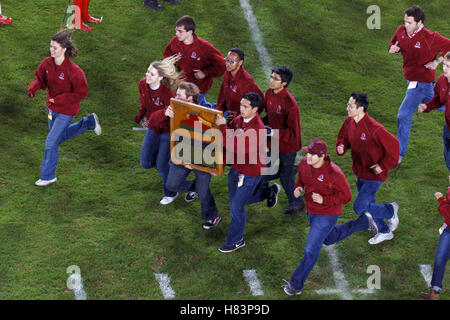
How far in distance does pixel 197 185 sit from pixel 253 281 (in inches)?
52.9

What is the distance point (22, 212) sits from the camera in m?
9.79

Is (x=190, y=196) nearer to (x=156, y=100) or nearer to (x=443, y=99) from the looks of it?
(x=156, y=100)

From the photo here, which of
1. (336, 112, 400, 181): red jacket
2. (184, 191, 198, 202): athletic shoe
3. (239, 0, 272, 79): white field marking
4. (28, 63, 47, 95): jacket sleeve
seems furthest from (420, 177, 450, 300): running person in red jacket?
(239, 0, 272, 79): white field marking

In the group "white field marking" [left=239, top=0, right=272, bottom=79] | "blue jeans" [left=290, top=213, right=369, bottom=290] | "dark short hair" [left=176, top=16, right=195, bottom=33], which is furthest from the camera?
"white field marking" [left=239, top=0, right=272, bottom=79]

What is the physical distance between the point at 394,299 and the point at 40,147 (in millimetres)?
5271

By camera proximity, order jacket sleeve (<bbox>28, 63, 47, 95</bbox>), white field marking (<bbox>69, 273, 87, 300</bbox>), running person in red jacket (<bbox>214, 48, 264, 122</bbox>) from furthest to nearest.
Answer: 1. jacket sleeve (<bbox>28, 63, 47, 95</bbox>)
2. running person in red jacket (<bbox>214, 48, 264, 122</bbox>)
3. white field marking (<bbox>69, 273, 87, 300</bbox>)

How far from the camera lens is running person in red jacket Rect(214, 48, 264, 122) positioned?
9.91 meters

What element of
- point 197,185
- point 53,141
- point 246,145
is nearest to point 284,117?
point 246,145

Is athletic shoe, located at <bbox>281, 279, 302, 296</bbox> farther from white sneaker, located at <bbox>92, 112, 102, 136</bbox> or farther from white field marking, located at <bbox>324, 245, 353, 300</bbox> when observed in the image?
white sneaker, located at <bbox>92, 112, 102, 136</bbox>

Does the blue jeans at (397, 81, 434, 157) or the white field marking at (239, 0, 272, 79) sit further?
the white field marking at (239, 0, 272, 79)

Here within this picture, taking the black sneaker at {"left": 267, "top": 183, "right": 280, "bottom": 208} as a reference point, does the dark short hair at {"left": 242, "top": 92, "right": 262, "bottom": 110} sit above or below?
above

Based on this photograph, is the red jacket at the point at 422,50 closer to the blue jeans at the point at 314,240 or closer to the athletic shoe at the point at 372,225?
the athletic shoe at the point at 372,225

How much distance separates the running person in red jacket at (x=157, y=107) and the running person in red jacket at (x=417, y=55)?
10.4ft

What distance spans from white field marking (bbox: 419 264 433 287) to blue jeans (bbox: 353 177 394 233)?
65cm
